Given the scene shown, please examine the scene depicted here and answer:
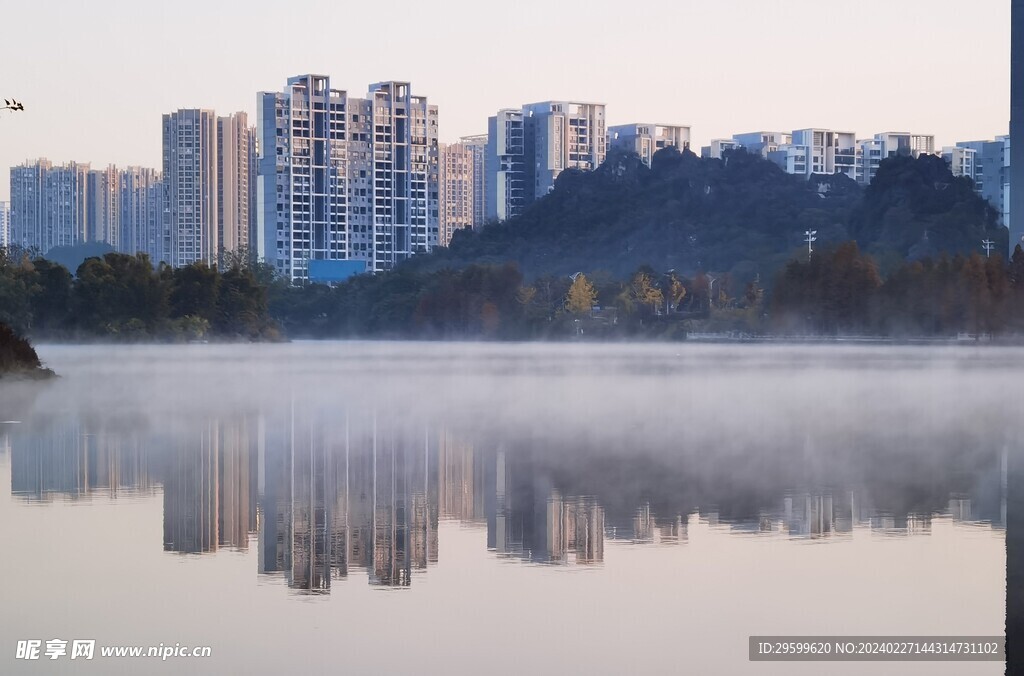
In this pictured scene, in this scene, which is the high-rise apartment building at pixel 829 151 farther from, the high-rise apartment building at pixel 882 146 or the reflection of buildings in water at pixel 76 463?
the reflection of buildings in water at pixel 76 463

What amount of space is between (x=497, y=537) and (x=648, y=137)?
138045 millimetres

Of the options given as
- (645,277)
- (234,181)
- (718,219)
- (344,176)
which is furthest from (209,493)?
(234,181)

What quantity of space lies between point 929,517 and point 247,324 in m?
72.9

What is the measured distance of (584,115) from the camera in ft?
483

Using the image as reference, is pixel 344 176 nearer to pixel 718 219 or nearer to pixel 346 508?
pixel 718 219

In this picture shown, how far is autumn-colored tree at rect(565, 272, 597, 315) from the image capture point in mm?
99000

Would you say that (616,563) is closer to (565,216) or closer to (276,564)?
(276,564)

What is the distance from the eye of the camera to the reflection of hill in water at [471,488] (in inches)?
378

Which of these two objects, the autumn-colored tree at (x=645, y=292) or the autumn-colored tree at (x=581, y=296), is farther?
the autumn-colored tree at (x=581, y=296)

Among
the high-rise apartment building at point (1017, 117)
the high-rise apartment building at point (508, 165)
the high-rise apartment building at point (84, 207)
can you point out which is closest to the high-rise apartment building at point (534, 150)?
the high-rise apartment building at point (508, 165)

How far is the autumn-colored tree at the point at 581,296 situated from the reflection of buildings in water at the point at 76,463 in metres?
81.0

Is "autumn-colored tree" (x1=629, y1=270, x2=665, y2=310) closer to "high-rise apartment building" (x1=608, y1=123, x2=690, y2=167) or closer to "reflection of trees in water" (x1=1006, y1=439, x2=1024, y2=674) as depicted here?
"high-rise apartment building" (x1=608, y1=123, x2=690, y2=167)

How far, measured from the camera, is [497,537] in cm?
992

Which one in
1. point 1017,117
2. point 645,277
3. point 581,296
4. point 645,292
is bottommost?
point 581,296
